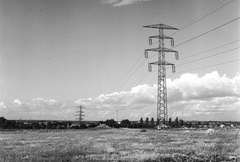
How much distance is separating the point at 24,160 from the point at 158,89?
49.2 metres

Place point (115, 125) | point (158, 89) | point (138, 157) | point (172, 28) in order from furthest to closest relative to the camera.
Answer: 1. point (115, 125)
2. point (158, 89)
3. point (172, 28)
4. point (138, 157)

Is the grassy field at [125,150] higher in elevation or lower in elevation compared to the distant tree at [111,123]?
lower

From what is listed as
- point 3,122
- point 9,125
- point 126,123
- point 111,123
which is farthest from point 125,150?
point 111,123

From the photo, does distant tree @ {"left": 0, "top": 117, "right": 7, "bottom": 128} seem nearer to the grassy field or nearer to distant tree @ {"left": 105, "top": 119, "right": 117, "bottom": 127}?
distant tree @ {"left": 105, "top": 119, "right": 117, "bottom": 127}

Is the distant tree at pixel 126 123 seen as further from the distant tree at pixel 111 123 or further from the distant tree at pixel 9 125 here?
the distant tree at pixel 9 125

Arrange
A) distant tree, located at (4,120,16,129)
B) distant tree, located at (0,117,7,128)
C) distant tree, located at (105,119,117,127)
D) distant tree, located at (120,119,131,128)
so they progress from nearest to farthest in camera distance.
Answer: distant tree, located at (0,117,7,128)
distant tree, located at (4,120,16,129)
distant tree, located at (120,119,131,128)
distant tree, located at (105,119,117,127)

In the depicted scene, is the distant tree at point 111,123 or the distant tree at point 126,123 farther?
the distant tree at point 111,123

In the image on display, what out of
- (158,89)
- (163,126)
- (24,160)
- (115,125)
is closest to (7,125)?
(115,125)

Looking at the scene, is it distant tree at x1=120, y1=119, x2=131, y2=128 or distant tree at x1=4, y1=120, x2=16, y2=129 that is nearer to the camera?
distant tree at x1=4, y1=120, x2=16, y2=129

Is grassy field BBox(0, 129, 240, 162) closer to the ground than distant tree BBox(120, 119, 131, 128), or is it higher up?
closer to the ground

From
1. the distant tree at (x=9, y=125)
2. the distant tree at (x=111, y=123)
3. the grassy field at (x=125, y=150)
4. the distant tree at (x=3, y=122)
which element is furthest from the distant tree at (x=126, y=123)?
the grassy field at (x=125, y=150)

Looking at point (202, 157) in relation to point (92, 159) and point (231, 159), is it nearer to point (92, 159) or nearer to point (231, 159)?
point (231, 159)

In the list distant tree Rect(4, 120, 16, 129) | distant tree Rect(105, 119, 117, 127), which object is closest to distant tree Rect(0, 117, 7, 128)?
distant tree Rect(4, 120, 16, 129)

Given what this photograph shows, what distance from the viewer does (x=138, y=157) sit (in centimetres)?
2581
